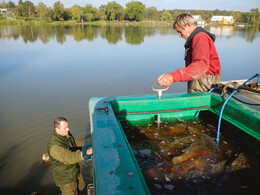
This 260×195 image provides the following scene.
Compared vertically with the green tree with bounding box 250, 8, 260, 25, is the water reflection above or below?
below

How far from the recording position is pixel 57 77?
30.9 ft

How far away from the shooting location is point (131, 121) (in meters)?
3.31

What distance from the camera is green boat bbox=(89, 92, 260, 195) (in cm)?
134

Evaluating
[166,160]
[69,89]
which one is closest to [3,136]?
[69,89]

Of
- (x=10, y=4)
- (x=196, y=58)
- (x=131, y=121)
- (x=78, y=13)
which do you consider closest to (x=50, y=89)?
(x=131, y=121)

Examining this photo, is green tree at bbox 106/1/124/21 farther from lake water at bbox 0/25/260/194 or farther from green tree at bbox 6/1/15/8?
green tree at bbox 6/1/15/8

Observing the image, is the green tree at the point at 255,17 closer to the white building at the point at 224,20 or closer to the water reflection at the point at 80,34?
the white building at the point at 224,20

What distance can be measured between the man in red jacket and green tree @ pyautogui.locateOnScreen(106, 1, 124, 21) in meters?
81.4

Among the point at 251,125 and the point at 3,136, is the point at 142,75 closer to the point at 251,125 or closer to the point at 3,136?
the point at 3,136

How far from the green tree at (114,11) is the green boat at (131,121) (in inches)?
3216

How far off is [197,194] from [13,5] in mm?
162982

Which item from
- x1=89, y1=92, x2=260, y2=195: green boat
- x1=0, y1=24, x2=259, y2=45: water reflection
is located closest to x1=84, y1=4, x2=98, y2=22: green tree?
x1=0, y1=24, x2=259, y2=45: water reflection

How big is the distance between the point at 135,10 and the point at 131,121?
91.2m

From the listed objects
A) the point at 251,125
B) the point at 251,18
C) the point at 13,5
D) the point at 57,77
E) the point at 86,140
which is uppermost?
the point at 13,5
